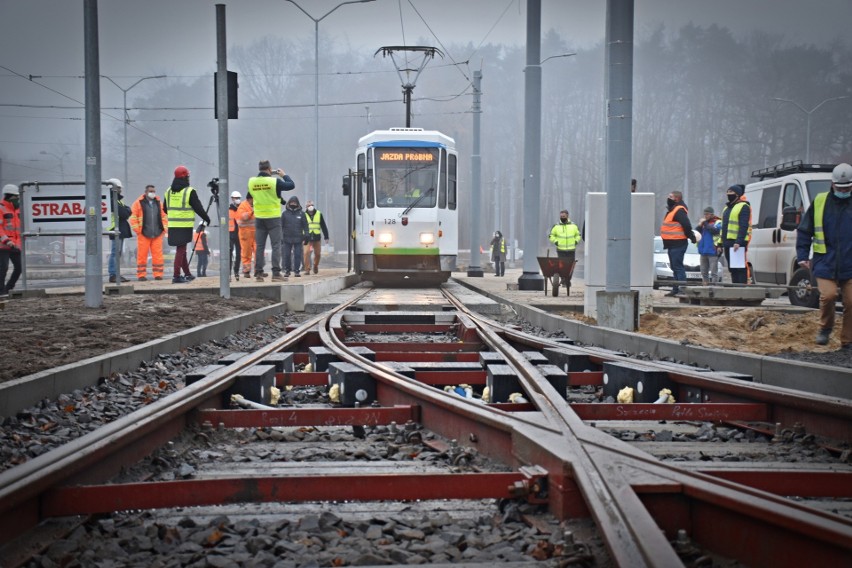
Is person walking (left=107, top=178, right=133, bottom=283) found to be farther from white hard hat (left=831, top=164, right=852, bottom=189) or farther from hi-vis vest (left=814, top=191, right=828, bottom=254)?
white hard hat (left=831, top=164, right=852, bottom=189)

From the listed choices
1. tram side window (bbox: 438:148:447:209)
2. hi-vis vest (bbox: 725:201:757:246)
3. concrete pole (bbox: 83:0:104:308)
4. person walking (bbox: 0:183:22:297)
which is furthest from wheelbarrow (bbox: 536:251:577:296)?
person walking (bbox: 0:183:22:297)

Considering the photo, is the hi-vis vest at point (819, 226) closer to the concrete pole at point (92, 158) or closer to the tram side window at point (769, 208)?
the tram side window at point (769, 208)

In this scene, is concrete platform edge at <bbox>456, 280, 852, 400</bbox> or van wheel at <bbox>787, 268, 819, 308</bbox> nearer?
concrete platform edge at <bbox>456, 280, 852, 400</bbox>

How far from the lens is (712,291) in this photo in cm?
1399

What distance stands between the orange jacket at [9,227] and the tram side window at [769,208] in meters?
13.2

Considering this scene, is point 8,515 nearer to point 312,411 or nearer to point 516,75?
point 312,411

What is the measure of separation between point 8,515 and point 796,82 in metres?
72.9

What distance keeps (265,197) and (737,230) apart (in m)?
8.92

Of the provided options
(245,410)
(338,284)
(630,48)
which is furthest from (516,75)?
(245,410)

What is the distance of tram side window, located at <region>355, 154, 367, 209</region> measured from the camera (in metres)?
20.5

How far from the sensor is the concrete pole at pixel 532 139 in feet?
63.1

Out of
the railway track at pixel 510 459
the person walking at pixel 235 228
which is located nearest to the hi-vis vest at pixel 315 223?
the person walking at pixel 235 228

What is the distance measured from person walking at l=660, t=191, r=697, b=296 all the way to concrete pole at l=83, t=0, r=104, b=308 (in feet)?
33.1

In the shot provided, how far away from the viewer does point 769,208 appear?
1748 centimetres
